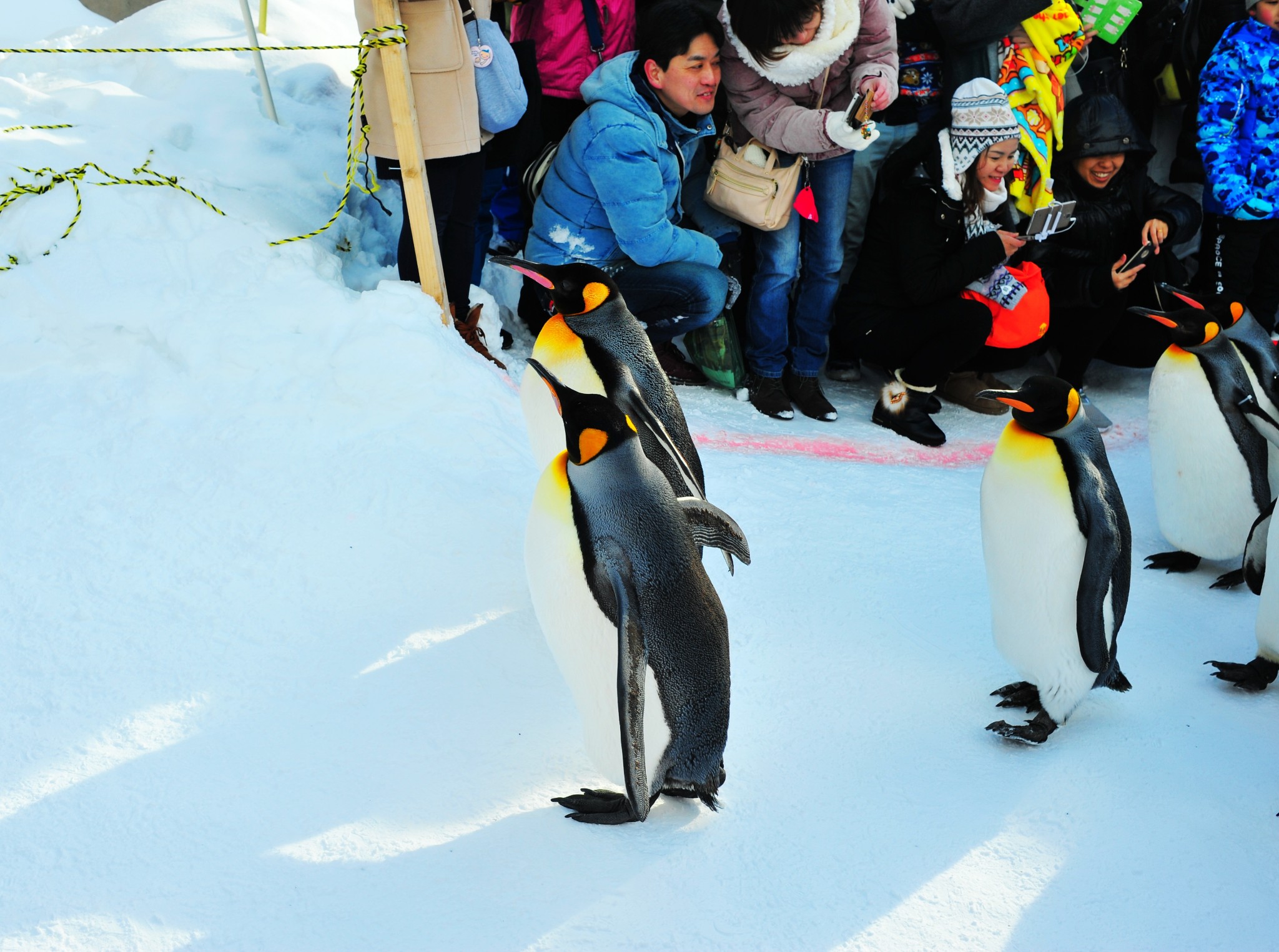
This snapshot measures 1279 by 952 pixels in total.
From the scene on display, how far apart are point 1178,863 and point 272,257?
7.44 ft

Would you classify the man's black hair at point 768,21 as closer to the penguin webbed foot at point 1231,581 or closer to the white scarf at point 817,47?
the white scarf at point 817,47

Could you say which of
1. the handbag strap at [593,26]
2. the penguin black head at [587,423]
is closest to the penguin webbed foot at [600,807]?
the penguin black head at [587,423]

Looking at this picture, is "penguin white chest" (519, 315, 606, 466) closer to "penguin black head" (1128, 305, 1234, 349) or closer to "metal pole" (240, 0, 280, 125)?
"penguin black head" (1128, 305, 1234, 349)

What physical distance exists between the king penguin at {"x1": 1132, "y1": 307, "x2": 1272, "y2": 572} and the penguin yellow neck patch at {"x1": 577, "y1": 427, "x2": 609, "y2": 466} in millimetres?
1488

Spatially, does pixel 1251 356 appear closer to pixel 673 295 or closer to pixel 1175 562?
pixel 1175 562

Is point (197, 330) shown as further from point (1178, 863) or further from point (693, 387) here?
point (1178, 863)

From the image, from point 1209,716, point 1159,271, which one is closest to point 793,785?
point 1209,716

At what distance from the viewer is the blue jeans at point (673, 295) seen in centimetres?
279

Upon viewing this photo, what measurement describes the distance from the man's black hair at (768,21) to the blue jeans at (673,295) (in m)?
0.61

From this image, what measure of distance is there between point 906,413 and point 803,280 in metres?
0.54

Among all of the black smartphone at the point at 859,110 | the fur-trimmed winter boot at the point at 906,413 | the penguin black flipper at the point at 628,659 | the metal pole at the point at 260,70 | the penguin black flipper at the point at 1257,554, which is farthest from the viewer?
the fur-trimmed winter boot at the point at 906,413

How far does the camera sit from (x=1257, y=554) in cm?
207

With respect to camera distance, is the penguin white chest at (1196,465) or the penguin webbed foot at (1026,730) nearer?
the penguin webbed foot at (1026,730)

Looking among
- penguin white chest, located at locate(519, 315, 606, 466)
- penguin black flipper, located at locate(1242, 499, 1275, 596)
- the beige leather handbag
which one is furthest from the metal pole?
penguin black flipper, located at locate(1242, 499, 1275, 596)
